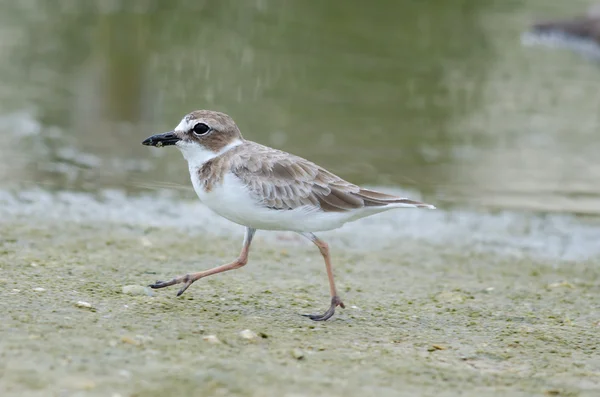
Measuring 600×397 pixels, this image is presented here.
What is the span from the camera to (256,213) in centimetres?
616

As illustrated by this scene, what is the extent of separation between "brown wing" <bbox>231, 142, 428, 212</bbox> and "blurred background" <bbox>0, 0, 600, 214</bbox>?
4.45 m

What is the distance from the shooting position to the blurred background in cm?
1168

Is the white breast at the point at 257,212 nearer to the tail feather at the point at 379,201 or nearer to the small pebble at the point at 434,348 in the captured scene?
the tail feather at the point at 379,201

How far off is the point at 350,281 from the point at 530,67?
38.8ft

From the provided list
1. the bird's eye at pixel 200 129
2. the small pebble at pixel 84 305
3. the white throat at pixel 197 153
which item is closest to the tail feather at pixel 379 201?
the white throat at pixel 197 153

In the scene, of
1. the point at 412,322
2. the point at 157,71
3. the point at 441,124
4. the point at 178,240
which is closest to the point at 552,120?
the point at 441,124

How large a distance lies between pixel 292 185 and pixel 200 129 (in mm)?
706

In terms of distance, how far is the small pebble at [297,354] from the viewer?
5.33m

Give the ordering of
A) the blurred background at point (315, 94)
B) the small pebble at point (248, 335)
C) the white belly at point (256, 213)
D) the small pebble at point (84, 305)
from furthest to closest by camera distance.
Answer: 1. the blurred background at point (315, 94)
2. the white belly at point (256, 213)
3. the small pebble at point (84, 305)
4. the small pebble at point (248, 335)

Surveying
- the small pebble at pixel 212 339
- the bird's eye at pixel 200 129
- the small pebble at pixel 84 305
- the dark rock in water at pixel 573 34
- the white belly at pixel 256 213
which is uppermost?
the dark rock in water at pixel 573 34

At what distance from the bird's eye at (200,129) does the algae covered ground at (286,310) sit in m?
1.10

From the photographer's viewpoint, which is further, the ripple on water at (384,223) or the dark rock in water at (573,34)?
the dark rock in water at (573,34)

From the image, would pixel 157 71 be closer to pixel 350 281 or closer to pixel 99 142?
pixel 99 142

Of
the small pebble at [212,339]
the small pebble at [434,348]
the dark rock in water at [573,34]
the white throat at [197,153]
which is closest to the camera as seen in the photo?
the small pebble at [212,339]
